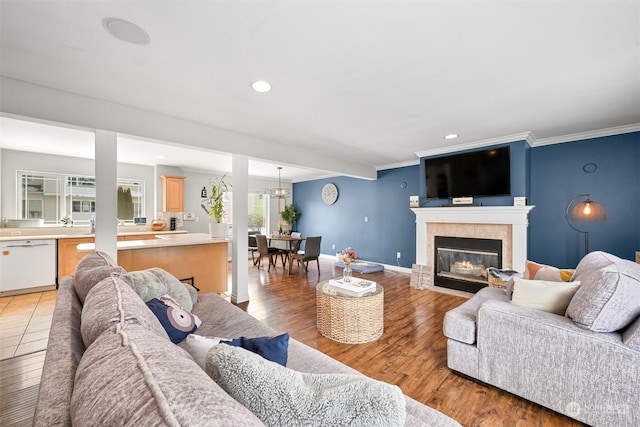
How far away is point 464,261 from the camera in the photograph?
171 inches

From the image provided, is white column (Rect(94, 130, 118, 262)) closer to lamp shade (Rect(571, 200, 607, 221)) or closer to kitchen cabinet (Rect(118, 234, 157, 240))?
kitchen cabinet (Rect(118, 234, 157, 240))

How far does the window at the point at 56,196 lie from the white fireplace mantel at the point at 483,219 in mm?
5755

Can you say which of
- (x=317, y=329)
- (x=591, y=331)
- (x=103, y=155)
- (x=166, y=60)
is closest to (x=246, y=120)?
(x=166, y=60)

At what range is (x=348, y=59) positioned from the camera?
1.90m

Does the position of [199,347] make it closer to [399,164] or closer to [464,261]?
[464,261]

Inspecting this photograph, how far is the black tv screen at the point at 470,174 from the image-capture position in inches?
153

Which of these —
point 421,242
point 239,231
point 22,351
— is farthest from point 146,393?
point 421,242

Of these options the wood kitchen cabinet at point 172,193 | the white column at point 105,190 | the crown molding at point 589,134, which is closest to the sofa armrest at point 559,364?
the crown molding at point 589,134

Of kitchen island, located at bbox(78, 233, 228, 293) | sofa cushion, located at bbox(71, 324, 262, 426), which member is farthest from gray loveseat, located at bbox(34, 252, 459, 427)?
kitchen island, located at bbox(78, 233, 228, 293)

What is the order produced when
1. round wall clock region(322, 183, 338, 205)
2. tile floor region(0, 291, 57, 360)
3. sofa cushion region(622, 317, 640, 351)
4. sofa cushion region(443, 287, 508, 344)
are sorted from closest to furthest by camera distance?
sofa cushion region(622, 317, 640, 351)
sofa cushion region(443, 287, 508, 344)
tile floor region(0, 291, 57, 360)
round wall clock region(322, 183, 338, 205)

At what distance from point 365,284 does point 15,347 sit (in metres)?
3.37

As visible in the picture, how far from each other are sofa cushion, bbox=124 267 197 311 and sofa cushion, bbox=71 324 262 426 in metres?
1.13

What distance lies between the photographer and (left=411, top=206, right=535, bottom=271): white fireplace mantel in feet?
12.2

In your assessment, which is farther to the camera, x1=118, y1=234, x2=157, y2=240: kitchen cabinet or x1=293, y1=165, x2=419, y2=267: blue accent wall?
x1=293, y1=165, x2=419, y2=267: blue accent wall
